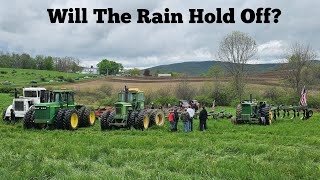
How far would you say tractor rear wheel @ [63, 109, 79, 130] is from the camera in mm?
21391

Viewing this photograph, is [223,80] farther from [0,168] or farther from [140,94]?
[0,168]

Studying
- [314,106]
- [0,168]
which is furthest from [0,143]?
[314,106]

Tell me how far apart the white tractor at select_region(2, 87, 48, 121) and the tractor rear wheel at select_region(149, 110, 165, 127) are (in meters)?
6.71

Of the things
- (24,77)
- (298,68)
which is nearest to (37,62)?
(24,77)

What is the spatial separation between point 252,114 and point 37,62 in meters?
106

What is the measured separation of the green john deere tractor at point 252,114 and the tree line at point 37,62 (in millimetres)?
103097

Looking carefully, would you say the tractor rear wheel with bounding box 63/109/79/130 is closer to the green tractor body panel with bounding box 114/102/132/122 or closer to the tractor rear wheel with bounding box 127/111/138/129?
the green tractor body panel with bounding box 114/102/132/122

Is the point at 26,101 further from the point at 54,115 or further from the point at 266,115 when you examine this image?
the point at 266,115

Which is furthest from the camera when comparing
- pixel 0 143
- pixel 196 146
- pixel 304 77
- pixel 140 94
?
pixel 304 77

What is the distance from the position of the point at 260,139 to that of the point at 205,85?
41921mm

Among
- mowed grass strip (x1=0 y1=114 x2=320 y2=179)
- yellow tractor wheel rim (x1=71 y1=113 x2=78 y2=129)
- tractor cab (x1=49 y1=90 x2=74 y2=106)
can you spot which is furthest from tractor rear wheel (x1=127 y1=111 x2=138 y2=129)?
mowed grass strip (x1=0 y1=114 x2=320 y2=179)

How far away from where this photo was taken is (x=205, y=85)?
5822 centimetres

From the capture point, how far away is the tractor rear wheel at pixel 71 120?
842 inches

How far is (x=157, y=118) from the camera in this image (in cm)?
2366
